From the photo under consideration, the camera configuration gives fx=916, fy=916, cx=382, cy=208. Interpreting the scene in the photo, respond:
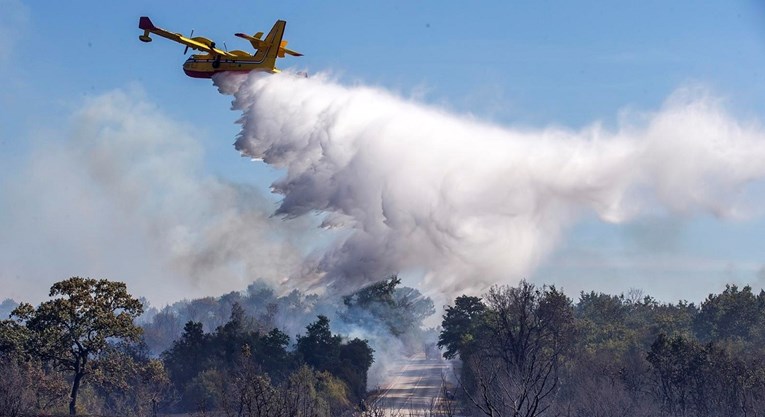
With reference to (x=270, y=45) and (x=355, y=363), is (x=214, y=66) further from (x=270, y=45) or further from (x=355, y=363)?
(x=355, y=363)

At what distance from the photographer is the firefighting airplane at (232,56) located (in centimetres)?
7356

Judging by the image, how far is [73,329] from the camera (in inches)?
2488

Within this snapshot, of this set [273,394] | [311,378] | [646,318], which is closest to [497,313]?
[311,378]

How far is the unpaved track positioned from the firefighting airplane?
28859mm

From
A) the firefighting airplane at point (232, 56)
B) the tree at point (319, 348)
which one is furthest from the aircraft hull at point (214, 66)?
the tree at point (319, 348)

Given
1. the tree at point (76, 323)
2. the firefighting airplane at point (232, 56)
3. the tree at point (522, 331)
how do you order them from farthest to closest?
the tree at point (522, 331), the firefighting airplane at point (232, 56), the tree at point (76, 323)

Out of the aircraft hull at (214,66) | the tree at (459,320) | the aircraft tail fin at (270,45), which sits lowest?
the tree at (459,320)

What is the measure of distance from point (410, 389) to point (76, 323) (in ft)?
160

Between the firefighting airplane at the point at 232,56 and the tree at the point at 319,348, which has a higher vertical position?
the firefighting airplane at the point at 232,56

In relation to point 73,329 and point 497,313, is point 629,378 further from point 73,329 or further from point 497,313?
point 73,329

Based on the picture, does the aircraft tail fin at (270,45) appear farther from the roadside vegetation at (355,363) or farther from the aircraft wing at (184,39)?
the roadside vegetation at (355,363)

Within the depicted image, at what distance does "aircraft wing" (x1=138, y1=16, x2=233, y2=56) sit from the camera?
2832 inches

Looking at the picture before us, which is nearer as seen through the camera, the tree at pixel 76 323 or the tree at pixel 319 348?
the tree at pixel 76 323

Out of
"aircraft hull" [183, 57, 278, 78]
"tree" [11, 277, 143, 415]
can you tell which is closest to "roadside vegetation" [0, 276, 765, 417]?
"tree" [11, 277, 143, 415]
